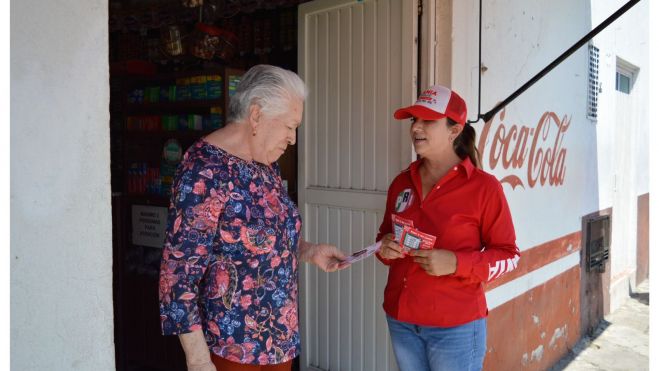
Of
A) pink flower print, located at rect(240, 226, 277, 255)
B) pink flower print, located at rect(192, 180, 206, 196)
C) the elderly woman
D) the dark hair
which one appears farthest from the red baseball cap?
pink flower print, located at rect(192, 180, 206, 196)

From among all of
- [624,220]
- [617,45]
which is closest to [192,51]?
[617,45]

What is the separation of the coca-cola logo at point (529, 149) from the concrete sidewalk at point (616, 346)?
1.78m

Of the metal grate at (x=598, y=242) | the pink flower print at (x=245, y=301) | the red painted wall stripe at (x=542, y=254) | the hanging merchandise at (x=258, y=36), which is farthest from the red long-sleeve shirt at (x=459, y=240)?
the metal grate at (x=598, y=242)

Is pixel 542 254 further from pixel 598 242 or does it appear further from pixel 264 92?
pixel 264 92

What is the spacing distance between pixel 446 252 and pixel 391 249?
0.23 m

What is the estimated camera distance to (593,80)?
5648mm

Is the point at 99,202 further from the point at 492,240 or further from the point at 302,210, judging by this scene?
the point at 302,210

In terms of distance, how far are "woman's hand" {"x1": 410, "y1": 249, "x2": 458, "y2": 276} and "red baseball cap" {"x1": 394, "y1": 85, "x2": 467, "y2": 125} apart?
57 cm

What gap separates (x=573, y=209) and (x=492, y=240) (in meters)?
3.41

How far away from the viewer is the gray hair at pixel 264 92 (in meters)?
1.89

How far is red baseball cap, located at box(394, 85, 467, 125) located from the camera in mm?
2277

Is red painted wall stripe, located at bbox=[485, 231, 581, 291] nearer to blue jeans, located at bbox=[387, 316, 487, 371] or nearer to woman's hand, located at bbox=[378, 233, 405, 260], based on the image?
blue jeans, located at bbox=[387, 316, 487, 371]

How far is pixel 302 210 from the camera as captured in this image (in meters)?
3.64

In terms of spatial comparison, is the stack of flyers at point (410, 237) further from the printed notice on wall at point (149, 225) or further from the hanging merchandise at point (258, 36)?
the hanging merchandise at point (258, 36)
